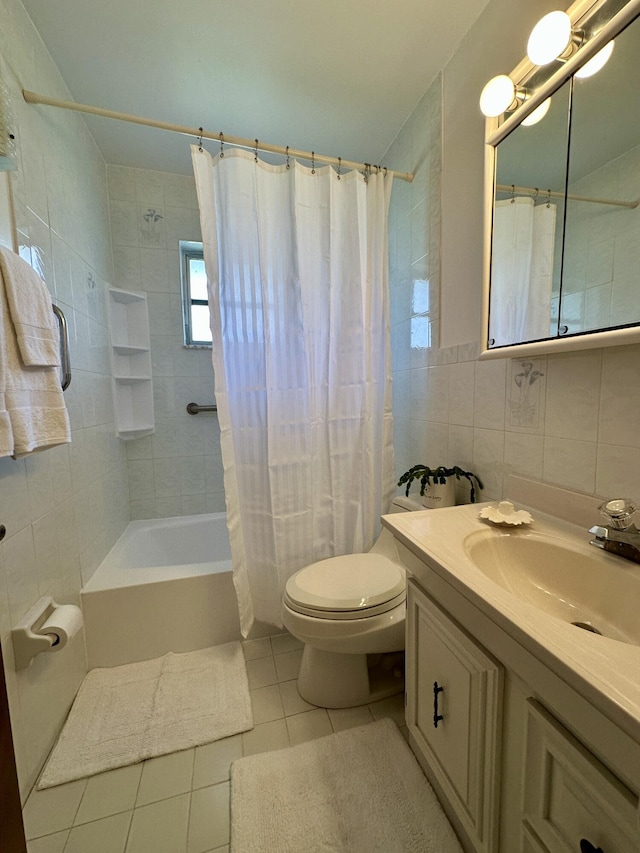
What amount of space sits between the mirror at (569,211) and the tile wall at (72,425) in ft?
4.71

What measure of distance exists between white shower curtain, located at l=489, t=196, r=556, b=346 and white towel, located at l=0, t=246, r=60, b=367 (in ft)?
4.42

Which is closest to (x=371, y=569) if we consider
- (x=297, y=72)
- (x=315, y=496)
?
(x=315, y=496)

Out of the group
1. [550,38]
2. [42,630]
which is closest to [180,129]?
[550,38]

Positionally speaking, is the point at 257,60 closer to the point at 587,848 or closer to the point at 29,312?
the point at 29,312

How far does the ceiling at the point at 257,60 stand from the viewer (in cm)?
116

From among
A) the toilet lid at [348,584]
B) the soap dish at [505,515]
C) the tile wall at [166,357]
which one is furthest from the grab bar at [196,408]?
the soap dish at [505,515]

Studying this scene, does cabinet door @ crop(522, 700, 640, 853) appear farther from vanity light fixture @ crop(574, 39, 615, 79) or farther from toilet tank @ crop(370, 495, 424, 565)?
vanity light fixture @ crop(574, 39, 615, 79)

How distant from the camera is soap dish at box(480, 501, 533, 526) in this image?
36.6 inches

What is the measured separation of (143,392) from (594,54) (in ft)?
7.48

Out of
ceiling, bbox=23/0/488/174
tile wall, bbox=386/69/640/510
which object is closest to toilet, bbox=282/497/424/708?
tile wall, bbox=386/69/640/510

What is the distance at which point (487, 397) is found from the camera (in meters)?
1.21

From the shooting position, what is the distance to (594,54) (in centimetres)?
79

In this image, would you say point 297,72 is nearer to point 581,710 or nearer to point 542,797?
point 581,710

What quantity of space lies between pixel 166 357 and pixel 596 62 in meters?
2.20
